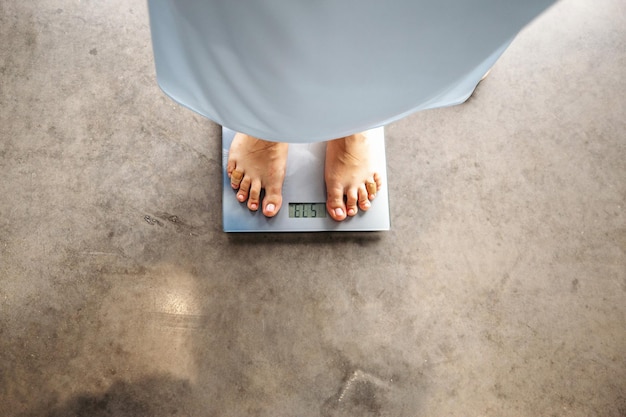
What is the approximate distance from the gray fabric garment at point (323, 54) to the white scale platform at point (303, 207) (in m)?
0.56

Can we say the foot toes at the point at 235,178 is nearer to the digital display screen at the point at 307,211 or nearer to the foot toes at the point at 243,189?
the foot toes at the point at 243,189

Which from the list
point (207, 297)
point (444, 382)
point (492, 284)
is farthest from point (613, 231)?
point (207, 297)

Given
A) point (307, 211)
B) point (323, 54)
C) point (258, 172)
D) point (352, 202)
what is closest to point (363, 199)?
point (352, 202)

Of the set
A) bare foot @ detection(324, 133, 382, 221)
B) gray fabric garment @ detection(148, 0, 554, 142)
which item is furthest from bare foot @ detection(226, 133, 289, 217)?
Answer: gray fabric garment @ detection(148, 0, 554, 142)

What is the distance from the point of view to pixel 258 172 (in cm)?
125

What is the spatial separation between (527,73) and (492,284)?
1.85 ft

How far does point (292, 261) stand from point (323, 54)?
0.82 metres

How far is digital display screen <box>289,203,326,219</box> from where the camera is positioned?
1.28 metres

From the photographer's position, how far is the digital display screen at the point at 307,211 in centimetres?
128

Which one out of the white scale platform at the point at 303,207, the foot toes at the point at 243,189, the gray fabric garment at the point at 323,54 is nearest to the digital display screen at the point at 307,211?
the white scale platform at the point at 303,207

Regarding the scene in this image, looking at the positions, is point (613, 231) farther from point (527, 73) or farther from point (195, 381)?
point (195, 381)

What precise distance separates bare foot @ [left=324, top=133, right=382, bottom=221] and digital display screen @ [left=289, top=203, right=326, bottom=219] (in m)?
0.02

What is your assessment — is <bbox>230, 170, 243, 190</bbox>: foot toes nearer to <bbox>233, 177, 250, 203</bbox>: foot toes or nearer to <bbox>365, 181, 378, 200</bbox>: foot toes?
<bbox>233, 177, 250, 203</bbox>: foot toes

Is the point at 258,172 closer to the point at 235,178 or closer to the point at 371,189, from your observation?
the point at 235,178
